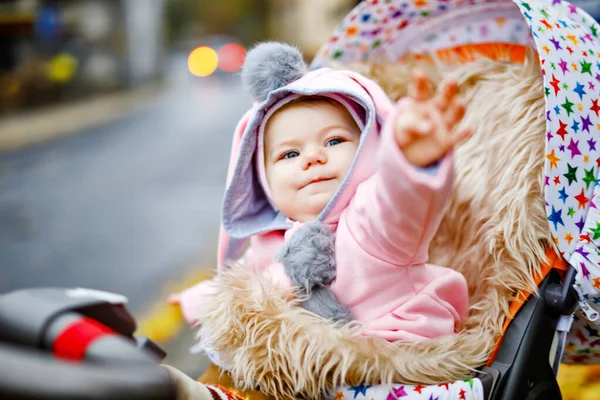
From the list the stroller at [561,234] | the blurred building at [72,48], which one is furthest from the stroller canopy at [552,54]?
the blurred building at [72,48]

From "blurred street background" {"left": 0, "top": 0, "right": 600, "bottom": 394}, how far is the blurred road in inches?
0.5

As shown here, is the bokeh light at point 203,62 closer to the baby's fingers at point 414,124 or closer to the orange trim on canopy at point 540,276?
the orange trim on canopy at point 540,276

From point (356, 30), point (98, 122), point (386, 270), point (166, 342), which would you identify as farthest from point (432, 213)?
point (98, 122)

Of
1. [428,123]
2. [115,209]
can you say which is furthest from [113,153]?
[428,123]

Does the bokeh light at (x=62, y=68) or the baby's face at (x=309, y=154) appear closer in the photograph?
the baby's face at (x=309, y=154)

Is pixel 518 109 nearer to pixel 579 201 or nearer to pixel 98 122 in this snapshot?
pixel 579 201

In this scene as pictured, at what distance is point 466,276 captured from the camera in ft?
5.61

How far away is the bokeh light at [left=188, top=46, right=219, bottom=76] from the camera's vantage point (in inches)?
825

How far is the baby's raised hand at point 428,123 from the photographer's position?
1070mm

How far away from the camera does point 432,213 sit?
1.19m

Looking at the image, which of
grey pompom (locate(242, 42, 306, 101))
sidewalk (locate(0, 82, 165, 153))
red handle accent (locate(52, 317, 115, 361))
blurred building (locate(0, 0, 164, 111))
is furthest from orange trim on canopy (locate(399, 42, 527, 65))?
blurred building (locate(0, 0, 164, 111))

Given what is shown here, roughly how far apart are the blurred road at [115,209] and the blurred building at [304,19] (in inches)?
393

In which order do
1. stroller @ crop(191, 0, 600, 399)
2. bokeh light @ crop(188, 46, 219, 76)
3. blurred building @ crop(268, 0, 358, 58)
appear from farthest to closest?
1. blurred building @ crop(268, 0, 358, 58)
2. bokeh light @ crop(188, 46, 219, 76)
3. stroller @ crop(191, 0, 600, 399)

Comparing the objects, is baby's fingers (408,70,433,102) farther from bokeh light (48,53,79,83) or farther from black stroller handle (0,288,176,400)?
bokeh light (48,53,79,83)
